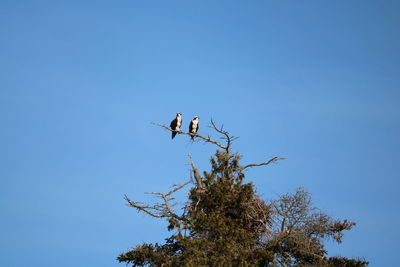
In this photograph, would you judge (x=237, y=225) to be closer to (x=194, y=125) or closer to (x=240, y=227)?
(x=240, y=227)

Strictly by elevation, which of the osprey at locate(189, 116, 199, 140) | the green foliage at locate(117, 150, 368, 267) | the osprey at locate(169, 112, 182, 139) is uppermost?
the osprey at locate(169, 112, 182, 139)

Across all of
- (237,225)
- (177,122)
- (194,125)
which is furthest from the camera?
(177,122)

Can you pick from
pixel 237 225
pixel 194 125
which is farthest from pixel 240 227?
pixel 194 125

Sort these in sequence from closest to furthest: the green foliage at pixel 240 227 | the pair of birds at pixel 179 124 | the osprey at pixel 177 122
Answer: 1. the green foliage at pixel 240 227
2. the pair of birds at pixel 179 124
3. the osprey at pixel 177 122

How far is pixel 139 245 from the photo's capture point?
819 inches

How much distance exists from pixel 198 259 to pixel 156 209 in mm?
4561

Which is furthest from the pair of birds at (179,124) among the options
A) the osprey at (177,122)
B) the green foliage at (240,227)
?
the green foliage at (240,227)

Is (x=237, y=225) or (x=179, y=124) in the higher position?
(x=179, y=124)

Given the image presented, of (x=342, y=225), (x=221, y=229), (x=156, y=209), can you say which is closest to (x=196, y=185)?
(x=156, y=209)

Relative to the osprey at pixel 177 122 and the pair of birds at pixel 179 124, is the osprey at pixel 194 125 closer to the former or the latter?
the pair of birds at pixel 179 124

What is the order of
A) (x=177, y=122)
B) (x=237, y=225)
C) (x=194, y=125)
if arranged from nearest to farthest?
(x=237, y=225) < (x=194, y=125) < (x=177, y=122)

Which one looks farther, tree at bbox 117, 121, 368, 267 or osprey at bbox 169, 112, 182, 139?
osprey at bbox 169, 112, 182, 139

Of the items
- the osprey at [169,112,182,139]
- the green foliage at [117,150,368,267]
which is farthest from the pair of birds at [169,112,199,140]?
the green foliage at [117,150,368,267]

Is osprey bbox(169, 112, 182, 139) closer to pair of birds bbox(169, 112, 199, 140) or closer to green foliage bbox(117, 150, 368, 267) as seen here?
pair of birds bbox(169, 112, 199, 140)
